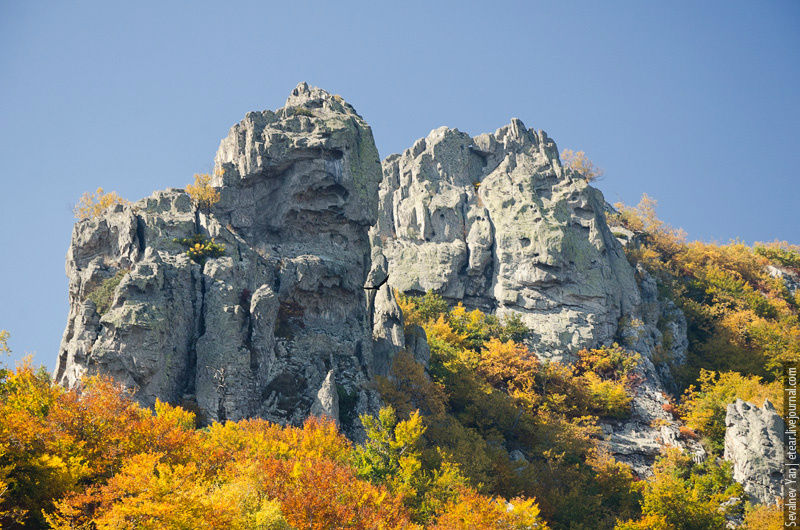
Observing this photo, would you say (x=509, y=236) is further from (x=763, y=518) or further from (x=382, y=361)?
(x=763, y=518)

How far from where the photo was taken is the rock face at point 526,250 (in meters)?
56.7

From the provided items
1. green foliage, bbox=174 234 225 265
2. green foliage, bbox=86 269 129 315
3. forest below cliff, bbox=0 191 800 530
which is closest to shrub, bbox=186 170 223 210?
green foliage, bbox=174 234 225 265

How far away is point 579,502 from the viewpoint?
122ft

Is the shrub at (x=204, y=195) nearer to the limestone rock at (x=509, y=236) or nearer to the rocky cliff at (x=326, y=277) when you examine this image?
the rocky cliff at (x=326, y=277)

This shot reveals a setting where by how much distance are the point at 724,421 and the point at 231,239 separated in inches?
1346

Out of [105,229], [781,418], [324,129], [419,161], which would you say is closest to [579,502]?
[781,418]

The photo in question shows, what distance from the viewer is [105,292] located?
118ft

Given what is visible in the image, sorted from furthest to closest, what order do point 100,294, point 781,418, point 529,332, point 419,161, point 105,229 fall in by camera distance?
point 419,161
point 529,332
point 781,418
point 105,229
point 100,294

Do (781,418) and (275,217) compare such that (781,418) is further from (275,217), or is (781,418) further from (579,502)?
(275,217)

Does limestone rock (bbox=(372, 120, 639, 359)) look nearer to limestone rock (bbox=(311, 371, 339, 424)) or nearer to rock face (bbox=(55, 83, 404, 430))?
rock face (bbox=(55, 83, 404, 430))

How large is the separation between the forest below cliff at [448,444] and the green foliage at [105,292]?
4859 millimetres

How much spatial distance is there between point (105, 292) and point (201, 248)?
560 cm

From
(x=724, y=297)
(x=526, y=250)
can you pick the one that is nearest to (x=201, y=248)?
(x=526, y=250)

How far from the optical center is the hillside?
25969 mm
